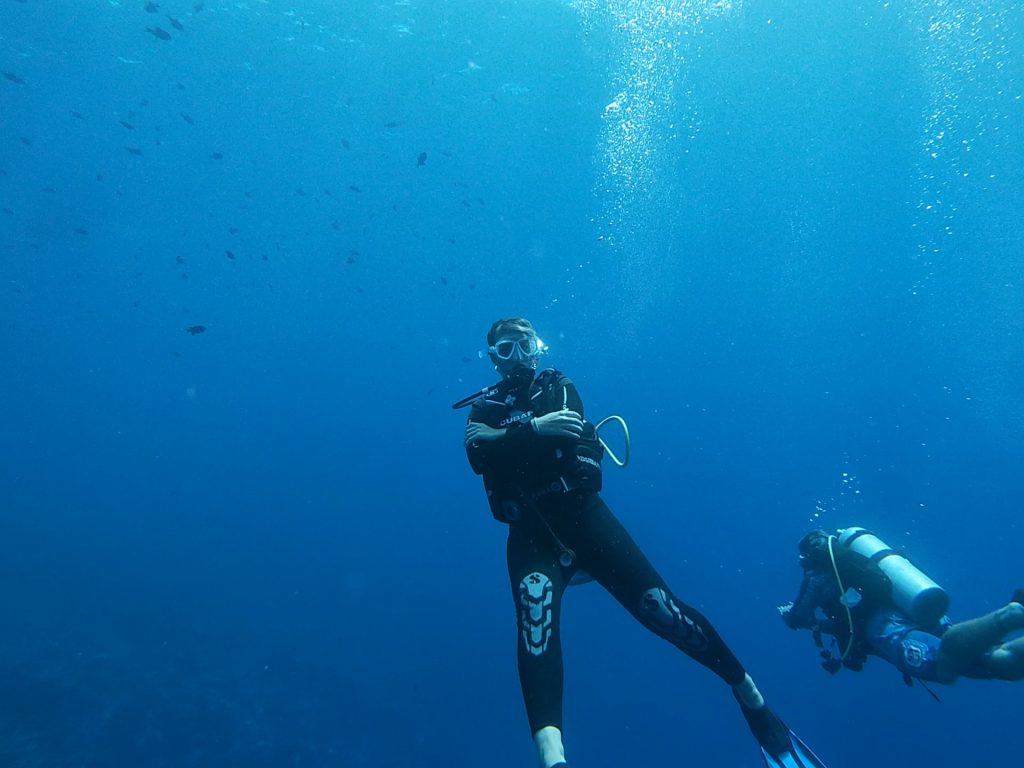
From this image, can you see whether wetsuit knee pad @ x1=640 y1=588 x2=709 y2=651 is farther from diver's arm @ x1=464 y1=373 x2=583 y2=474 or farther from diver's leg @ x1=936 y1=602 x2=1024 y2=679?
diver's leg @ x1=936 y1=602 x2=1024 y2=679

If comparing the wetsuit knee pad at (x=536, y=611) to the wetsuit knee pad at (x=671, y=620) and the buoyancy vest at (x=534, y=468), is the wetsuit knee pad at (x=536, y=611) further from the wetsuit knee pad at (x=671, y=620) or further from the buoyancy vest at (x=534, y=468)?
the wetsuit knee pad at (x=671, y=620)

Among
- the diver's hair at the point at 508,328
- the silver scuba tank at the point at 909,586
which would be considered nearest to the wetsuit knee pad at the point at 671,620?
the diver's hair at the point at 508,328

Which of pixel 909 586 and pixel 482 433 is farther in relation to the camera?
pixel 909 586

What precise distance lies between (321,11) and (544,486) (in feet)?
105

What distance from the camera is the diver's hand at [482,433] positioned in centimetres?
396

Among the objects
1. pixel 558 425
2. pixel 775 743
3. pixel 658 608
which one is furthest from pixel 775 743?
pixel 558 425

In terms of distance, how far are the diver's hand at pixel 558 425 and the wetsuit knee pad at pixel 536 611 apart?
3.14 feet

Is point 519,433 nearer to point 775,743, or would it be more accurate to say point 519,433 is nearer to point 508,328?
point 508,328

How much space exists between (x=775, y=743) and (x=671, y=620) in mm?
1235

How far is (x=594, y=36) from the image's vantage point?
110ft

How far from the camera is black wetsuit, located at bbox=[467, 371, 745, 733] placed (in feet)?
12.6

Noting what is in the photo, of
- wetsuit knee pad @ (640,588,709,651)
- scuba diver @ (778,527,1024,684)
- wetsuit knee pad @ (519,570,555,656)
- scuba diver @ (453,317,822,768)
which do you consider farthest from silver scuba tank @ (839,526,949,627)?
wetsuit knee pad @ (519,570,555,656)

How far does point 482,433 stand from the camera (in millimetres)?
4027

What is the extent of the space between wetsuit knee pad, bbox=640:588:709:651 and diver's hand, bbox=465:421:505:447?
1472 millimetres
